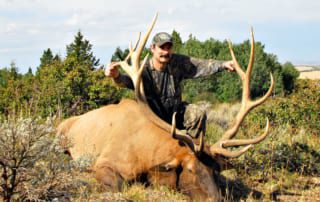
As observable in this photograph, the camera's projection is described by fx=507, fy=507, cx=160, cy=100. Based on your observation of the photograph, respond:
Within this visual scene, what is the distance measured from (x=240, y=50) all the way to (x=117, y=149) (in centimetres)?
1541

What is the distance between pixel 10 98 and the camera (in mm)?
9828

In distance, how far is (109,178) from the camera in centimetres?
552

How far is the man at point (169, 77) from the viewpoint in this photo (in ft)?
20.1

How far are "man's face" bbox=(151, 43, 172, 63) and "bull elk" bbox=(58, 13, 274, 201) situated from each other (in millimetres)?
342

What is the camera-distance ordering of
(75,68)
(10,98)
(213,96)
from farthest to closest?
(213,96) < (75,68) < (10,98)

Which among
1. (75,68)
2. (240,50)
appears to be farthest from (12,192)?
(240,50)

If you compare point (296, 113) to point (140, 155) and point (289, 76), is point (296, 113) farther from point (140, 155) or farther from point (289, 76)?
point (289, 76)

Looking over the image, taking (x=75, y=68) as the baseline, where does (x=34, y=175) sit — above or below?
below

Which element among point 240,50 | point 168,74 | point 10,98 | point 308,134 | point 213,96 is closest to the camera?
point 168,74

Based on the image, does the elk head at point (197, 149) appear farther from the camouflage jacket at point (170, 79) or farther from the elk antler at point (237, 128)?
the camouflage jacket at point (170, 79)

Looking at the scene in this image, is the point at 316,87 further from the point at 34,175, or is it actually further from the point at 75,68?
the point at 34,175

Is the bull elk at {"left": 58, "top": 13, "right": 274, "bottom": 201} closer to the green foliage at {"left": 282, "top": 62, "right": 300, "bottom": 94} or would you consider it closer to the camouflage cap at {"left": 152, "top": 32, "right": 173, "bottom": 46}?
the camouflage cap at {"left": 152, "top": 32, "right": 173, "bottom": 46}

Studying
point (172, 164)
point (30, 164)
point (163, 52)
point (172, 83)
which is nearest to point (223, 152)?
point (172, 164)

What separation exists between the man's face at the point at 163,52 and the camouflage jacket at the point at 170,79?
17 cm
